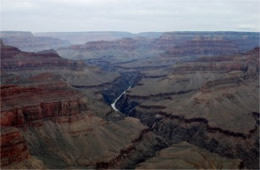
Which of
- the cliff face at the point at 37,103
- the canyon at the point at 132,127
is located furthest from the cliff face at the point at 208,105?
the cliff face at the point at 37,103

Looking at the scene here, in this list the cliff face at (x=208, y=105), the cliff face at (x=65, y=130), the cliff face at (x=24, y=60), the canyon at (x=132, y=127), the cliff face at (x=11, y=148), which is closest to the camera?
the cliff face at (x=11, y=148)

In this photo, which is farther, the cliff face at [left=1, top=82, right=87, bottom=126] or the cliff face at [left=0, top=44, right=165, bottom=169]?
the cliff face at [left=1, top=82, right=87, bottom=126]

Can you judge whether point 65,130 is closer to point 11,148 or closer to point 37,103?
point 37,103

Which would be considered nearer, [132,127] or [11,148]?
[11,148]

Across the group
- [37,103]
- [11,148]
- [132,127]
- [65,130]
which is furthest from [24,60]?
[11,148]

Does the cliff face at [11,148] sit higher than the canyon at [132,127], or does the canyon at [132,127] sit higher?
the cliff face at [11,148]

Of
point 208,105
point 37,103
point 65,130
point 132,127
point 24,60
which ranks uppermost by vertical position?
point 37,103

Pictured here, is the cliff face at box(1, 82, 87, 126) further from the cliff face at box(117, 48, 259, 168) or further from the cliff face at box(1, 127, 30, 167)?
the cliff face at box(117, 48, 259, 168)

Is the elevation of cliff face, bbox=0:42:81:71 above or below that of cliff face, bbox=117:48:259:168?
above

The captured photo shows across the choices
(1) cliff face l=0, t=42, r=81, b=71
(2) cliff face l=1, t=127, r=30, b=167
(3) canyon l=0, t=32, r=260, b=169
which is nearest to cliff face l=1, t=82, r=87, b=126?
(3) canyon l=0, t=32, r=260, b=169

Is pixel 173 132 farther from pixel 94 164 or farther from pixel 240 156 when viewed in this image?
pixel 94 164

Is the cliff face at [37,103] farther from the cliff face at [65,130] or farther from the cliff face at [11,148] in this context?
the cliff face at [11,148]

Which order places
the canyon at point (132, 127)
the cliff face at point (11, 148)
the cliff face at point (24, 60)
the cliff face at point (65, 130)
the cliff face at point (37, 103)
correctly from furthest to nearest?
the cliff face at point (24, 60)
the cliff face at point (37, 103)
the cliff face at point (65, 130)
the canyon at point (132, 127)
the cliff face at point (11, 148)
